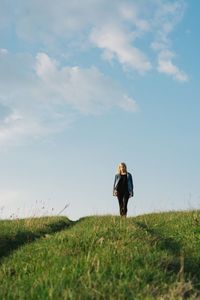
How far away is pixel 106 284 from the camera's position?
8703 mm

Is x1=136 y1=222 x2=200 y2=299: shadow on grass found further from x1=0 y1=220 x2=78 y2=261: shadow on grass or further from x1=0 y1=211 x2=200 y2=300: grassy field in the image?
x1=0 y1=220 x2=78 y2=261: shadow on grass

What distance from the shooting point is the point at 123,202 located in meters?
29.0

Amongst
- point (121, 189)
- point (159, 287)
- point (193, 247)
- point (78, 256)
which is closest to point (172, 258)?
point (78, 256)

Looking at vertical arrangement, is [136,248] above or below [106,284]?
above

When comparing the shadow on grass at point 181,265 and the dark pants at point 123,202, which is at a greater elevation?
the dark pants at point 123,202

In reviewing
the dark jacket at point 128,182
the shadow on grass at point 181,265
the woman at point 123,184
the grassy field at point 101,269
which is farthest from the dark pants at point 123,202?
the grassy field at point 101,269

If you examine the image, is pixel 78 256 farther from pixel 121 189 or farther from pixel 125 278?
pixel 121 189

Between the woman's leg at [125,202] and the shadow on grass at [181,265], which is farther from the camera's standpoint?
the woman's leg at [125,202]

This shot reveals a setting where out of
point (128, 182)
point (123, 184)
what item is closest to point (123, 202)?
point (123, 184)

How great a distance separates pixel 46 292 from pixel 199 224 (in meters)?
12.6

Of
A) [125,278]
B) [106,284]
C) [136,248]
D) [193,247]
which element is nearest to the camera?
[106,284]

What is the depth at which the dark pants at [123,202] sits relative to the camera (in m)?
28.8

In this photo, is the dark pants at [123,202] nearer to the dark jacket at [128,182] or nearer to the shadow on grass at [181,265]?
the dark jacket at [128,182]

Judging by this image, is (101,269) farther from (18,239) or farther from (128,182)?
(128,182)
